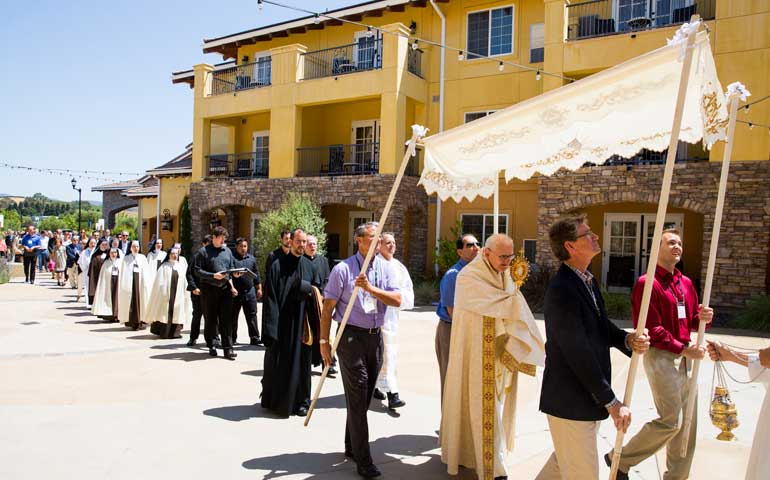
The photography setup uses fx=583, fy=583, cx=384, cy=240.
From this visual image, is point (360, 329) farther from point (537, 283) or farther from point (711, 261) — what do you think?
point (537, 283)

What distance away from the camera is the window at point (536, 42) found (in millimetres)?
18328

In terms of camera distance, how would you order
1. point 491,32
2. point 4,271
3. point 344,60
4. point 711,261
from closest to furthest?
point 711,261
point 491,32
point 4,271
point 344,60

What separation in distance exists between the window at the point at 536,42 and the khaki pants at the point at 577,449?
658 inches

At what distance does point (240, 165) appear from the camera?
24953mm

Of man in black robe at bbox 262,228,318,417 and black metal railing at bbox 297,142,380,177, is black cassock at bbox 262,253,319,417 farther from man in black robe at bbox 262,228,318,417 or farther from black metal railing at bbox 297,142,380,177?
black metal railing at bbox 297,142,380,177

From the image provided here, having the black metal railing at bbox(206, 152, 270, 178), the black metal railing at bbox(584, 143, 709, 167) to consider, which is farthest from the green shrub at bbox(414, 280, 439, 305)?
the black metal railing at bbox(206, 152, 270, 178)

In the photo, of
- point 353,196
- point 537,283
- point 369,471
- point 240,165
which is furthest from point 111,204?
point 369,471

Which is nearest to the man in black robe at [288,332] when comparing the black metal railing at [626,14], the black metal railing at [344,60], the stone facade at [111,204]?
the black metal railing at [626,14]

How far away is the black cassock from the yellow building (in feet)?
24.1

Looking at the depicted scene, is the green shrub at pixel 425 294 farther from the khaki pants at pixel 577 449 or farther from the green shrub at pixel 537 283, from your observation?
the khaki pants at pixel 577 449

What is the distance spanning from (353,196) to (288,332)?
1344 centimetres

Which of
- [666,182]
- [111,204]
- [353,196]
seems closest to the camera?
[666,182]

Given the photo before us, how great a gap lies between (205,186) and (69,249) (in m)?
6.01

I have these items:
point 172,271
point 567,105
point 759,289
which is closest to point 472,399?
point 567,105
